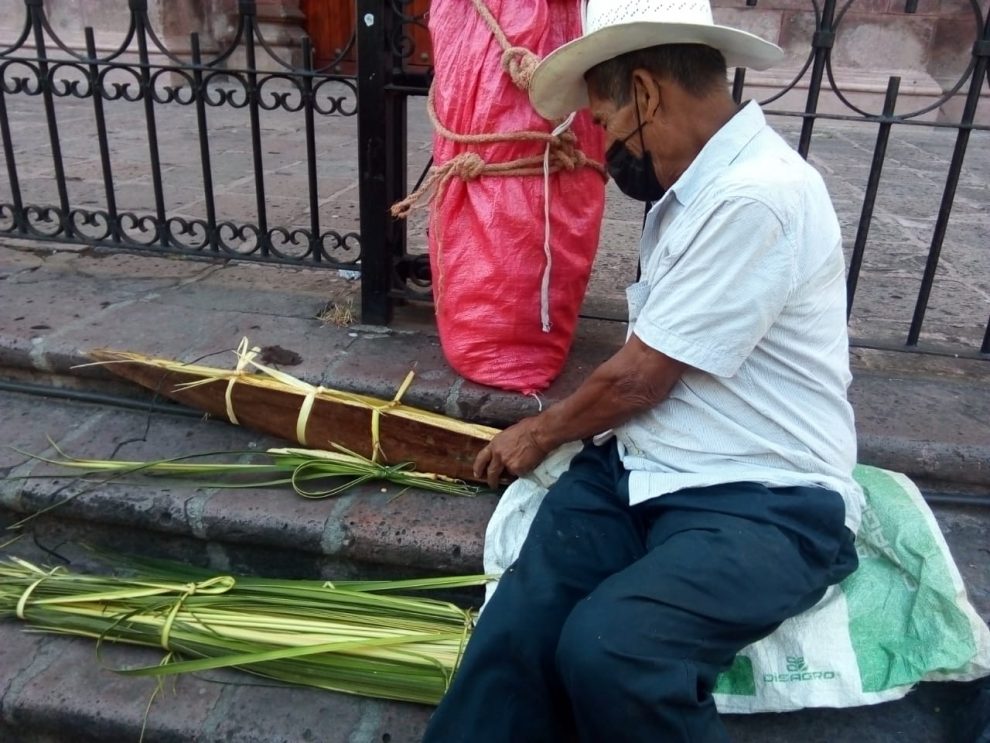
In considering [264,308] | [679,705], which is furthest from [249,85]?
[679,705]

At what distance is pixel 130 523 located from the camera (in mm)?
2197

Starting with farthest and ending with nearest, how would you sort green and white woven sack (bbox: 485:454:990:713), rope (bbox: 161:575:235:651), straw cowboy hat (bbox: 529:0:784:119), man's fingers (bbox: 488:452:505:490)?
man's fingers (bbox: 488:452:505:490)
rope (bbox: 161:575:235:651)
green and white woven sack (bbox: 485:454:990:713)
straw cowboy hat (bbox: 529:0:784:119)

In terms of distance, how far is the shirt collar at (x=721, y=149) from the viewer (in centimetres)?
162

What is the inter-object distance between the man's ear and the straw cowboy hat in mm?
53

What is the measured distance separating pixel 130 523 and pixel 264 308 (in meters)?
0.96

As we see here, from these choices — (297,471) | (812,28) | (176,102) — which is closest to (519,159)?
(297,471)

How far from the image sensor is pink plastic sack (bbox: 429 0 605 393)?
2.08 m

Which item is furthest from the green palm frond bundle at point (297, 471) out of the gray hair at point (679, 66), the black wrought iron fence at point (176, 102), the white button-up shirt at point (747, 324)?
the gray hair at point (679, 66)

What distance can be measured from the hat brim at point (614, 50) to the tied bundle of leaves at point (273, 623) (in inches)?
43.5

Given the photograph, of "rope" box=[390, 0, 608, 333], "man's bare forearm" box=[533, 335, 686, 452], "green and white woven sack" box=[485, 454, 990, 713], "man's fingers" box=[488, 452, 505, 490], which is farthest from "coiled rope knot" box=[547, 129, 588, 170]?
"green and white woven sack" box=[485, 454, 990, 713]

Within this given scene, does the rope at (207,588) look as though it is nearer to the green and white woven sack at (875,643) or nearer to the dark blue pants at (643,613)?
the dark blue pants at (643,613)

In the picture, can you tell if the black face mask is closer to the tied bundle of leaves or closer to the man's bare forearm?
the man's bare forearm

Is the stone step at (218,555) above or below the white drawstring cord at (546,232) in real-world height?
below

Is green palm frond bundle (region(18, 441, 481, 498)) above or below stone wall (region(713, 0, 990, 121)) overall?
below
